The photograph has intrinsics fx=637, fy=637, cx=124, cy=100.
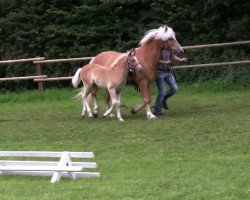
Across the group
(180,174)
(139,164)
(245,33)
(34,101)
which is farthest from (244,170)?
(245,33)

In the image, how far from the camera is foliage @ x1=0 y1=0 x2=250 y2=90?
2125 centimetres

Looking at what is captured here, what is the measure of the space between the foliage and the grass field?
3.97 meters

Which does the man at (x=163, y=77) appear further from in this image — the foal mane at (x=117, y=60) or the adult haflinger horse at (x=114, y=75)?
the foal mane at (x=117, y=60)

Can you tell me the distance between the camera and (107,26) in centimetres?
2352

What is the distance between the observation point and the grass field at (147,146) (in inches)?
298

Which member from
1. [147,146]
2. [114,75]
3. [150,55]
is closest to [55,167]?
[147,146]

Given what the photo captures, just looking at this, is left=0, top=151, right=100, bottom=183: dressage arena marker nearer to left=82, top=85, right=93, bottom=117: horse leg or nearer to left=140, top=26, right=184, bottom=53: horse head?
left=82, top=85, right=93, bottom=117: horse leg

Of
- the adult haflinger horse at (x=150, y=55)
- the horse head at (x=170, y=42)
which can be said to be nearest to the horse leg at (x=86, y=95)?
the adult haflinger horse at (x=150, y=55)

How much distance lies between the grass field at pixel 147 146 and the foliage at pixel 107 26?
397 cm

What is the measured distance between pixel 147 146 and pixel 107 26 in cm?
1353

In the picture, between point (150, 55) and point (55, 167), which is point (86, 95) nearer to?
point (150, 55)

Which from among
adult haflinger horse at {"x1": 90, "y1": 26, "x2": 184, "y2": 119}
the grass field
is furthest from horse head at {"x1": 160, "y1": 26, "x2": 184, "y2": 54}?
the grass field

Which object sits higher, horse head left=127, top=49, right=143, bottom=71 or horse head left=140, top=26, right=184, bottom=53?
horse head left=140, top=26, right=184, bottom=53

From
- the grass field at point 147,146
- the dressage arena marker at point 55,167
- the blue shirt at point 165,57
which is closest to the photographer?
the grass field at point 147,146
